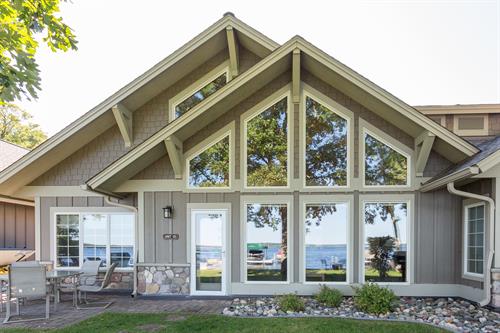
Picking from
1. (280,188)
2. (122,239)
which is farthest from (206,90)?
(122,239)

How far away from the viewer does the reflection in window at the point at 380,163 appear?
7266 millimetres

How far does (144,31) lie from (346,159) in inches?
317

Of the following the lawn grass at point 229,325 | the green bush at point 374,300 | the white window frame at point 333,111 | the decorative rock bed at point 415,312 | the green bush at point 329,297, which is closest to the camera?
the lawn grass at point 229,325

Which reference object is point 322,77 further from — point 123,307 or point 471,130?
point 123,307

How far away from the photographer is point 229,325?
208 inches

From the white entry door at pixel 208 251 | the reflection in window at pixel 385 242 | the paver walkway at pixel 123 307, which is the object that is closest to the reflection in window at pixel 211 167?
the white entry door at pixel 208 251

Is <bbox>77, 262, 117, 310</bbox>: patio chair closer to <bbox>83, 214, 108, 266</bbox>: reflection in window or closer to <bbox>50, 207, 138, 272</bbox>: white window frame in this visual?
<bbox>83, 214, 108, 266</bbox>: reflection in window

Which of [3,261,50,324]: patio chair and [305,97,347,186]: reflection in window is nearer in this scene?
[3,261,50,324]: patio chair

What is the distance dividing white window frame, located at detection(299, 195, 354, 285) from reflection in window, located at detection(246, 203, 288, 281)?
34 centimetres

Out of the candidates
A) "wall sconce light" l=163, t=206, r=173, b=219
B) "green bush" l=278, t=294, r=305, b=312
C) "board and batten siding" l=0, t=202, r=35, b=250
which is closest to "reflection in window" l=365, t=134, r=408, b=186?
"green bush" l=278, t=294, r=305, b=312

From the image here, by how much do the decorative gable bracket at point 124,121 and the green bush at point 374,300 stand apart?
19.3 feet

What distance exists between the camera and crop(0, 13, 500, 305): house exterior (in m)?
7.08

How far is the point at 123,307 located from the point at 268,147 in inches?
169

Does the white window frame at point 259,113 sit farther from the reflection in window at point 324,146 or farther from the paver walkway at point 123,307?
the paver walkway at point 123,307
